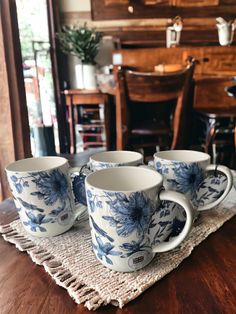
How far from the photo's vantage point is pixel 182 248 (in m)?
0.44

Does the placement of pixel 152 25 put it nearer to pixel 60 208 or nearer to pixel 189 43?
pixel 189 43

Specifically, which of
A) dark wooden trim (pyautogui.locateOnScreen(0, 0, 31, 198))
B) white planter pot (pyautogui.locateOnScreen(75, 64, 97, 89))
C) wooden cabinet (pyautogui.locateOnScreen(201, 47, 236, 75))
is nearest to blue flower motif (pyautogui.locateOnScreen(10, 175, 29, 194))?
dark wooden trim (pyautogui.locateOnScreen(0, 0, 31, 198))

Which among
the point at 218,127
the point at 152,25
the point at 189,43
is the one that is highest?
the point at 152,25

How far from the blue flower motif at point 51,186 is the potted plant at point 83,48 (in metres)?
2.07

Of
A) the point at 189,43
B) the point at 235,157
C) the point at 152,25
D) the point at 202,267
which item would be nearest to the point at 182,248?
the point at 202,267

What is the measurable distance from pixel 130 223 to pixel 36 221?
0.59 ft

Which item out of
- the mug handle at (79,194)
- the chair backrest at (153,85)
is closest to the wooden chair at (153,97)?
the chair backrest at (153,85)

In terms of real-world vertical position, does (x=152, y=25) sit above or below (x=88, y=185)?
above

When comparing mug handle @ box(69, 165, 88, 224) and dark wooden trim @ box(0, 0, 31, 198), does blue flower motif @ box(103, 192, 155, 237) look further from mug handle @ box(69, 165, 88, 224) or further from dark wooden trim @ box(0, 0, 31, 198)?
dark wooden trim @ box(0, 0, 31, 198)

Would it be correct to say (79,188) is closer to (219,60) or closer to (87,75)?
(219,60)

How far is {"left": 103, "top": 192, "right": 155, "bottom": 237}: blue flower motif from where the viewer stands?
0.35m

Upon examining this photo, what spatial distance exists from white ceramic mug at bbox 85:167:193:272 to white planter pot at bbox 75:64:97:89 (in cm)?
212

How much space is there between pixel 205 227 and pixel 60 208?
251 mm

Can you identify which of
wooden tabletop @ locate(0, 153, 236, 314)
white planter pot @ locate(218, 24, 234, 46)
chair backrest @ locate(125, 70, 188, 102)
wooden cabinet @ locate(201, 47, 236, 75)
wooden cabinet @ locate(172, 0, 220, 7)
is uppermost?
wooden cabinet @ locate(172, 0, 220, 7)
